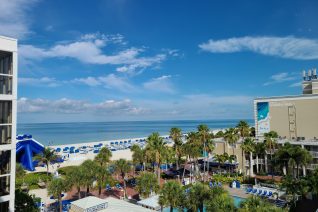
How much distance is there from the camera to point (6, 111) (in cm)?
1340

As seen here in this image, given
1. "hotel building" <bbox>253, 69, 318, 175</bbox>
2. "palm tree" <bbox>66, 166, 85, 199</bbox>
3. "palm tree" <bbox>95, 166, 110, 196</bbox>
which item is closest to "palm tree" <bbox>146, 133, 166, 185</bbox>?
"palm tree" <bbox>95, 166, 110, 196</bbox>

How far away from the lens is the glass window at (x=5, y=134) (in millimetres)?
13312

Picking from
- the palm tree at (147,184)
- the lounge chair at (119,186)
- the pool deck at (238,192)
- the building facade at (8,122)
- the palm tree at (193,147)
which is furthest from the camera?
the palm tree at (193,147)

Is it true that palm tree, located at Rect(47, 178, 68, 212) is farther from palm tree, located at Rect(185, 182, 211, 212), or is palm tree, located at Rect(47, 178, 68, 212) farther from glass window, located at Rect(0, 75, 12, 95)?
glass window, located at Rect(0, 75, 12, 95)

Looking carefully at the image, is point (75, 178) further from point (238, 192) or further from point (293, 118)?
point (293, 118)

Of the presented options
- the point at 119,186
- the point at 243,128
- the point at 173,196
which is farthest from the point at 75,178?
the point at 243,128

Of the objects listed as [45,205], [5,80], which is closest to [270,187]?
[45,205]

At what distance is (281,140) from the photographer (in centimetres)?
4475

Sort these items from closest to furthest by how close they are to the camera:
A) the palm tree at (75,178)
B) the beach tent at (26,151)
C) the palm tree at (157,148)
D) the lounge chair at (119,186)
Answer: the palm tree at (75,178)
the palm tree at (157,148)
the lounge chair at (119,186)
the beach tent at (26,151)

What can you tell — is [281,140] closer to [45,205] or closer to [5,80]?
[45,205]

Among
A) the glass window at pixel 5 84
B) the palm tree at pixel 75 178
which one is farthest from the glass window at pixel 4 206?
the palm tree at pixel 75 178

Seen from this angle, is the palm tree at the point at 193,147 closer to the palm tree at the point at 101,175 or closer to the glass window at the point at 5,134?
the palm tree at the point at 101,175

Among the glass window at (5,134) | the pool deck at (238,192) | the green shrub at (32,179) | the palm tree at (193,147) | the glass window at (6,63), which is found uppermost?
the glass window at (6,63)

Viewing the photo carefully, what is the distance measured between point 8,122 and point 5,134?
25.4 inches
